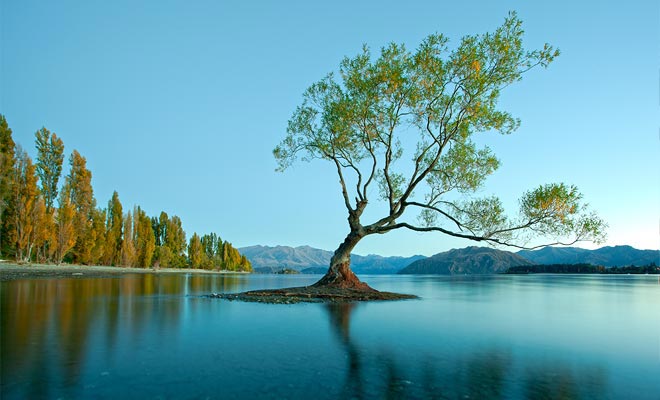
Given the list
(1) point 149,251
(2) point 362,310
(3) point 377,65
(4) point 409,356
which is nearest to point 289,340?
(4) point 409,356

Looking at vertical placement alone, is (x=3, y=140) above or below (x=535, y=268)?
above

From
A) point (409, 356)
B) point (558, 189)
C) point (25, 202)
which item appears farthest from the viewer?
point (25, 202)

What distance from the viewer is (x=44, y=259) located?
58344 mm

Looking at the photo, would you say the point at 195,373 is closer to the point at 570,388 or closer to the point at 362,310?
the point at 570,388

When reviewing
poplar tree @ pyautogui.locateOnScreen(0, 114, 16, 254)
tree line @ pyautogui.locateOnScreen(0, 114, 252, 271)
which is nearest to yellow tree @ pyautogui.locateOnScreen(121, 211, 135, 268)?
tree line @ pyautogui.locateOnScreen(0, 114, 252, 271)

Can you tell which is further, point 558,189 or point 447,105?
point 447,105

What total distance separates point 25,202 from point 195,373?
58.5 meters

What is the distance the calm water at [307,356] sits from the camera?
6559mm

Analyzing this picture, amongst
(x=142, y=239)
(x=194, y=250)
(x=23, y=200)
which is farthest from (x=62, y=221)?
(x=194, y=250)

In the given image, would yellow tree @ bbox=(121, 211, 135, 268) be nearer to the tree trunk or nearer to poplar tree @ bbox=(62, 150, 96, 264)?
poplar tree @ bbox=(62, 150, 96, 264)

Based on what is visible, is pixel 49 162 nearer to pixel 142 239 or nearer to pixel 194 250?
pixel 142 239

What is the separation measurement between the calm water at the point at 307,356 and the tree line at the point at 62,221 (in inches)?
1774

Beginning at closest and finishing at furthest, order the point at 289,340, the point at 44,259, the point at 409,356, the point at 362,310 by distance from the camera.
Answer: the point at 409,356 → the point at 289,340 → the point at 362,310 → the point at 44,259

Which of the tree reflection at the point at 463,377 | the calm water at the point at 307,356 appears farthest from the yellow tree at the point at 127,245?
the tree reflection at the point at 463,377
